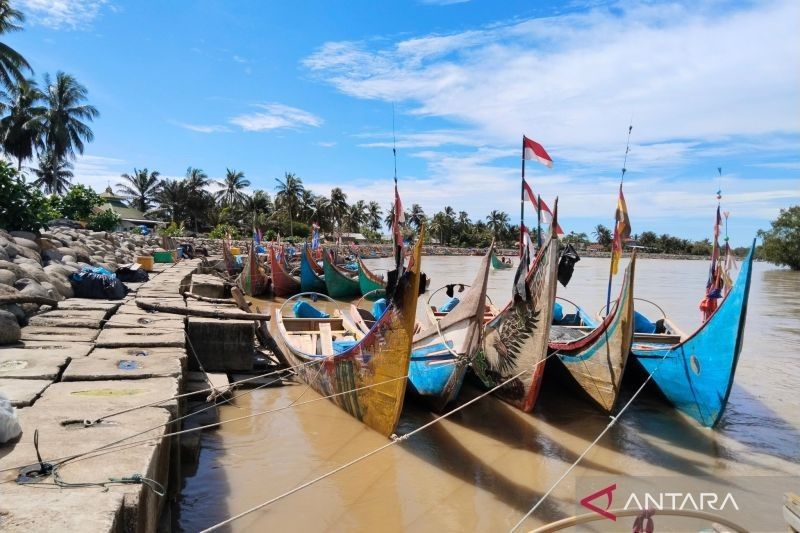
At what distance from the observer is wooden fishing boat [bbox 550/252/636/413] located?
5.94 meters

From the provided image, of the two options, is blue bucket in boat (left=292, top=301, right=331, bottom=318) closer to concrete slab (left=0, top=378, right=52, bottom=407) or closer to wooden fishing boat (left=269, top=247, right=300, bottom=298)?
concrete slab (left=0, top=378, right=52, bottom=407)

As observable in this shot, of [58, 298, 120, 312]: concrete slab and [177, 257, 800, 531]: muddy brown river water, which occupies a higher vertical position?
[58, 298, 120, 312]: concrete slab

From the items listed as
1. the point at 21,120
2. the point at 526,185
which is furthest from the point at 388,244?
the point at 526,185

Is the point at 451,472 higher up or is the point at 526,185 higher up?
the point at 526,185

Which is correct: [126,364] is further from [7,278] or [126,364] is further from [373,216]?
[373,216]

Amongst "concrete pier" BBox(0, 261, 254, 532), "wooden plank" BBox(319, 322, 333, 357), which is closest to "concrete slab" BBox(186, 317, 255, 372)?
"concrete pier" BBox(0, 261, 254, 532)

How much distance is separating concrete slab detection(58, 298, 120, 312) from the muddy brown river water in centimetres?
280

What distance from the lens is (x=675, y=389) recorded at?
22.3 feet

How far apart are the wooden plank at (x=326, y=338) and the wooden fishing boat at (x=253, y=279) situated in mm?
11619

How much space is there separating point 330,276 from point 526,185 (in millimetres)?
13476

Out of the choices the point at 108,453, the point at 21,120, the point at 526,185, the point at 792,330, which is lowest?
the point at 792,330

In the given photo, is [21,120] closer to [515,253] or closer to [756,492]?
[756,492]

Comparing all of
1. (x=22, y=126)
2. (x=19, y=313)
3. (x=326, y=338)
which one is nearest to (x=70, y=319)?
(x=19, y=313)

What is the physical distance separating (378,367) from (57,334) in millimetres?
3806
